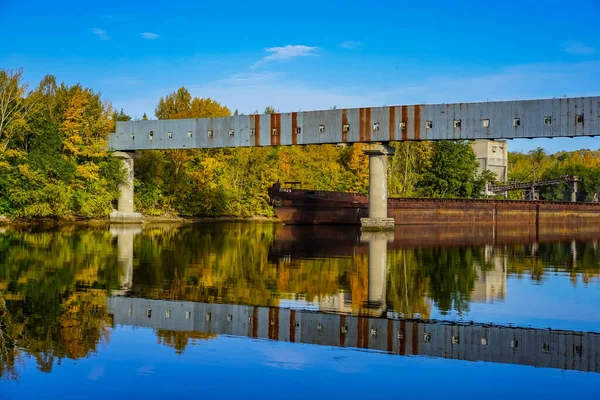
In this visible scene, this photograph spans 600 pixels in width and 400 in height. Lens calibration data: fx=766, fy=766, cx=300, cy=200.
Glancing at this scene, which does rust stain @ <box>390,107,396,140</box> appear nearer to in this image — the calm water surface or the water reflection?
the water reflection

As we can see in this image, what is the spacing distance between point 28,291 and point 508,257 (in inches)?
835

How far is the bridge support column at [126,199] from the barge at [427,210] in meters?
10.6

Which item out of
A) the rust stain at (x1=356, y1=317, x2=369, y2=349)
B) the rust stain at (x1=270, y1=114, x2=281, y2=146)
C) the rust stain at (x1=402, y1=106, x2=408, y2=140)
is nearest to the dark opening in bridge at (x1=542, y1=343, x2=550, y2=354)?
the rust stain at (x1=356, y1=317, x2=369, y2=349)

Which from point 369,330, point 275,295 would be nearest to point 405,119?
point 275,295

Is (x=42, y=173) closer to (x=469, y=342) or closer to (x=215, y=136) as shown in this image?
(x=215, y=136)

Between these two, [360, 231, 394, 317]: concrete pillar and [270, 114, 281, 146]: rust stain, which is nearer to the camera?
[360, 231, 394, 317]: concrete pillar

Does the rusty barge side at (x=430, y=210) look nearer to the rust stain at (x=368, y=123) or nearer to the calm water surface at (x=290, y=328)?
the rust stain at (x=368, y=123)

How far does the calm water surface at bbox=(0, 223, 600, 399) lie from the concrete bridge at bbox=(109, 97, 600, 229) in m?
18.6

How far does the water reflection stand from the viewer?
12.7 m

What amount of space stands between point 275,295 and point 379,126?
3248 cm

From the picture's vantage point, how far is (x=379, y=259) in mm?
29062

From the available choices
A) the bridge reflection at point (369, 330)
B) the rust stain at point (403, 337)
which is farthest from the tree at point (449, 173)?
the rust stain at point (403, 337)

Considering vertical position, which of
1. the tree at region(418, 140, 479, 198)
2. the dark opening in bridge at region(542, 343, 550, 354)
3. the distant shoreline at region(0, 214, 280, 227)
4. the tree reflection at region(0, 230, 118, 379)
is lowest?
the dark opening in bridge at region(542, 343, 550, 354)

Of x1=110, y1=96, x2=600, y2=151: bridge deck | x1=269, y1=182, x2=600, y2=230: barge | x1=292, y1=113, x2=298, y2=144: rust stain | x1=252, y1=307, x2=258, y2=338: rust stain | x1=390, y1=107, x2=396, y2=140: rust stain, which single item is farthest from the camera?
x1=269, y1=182, x2=600, y2=230: barge
